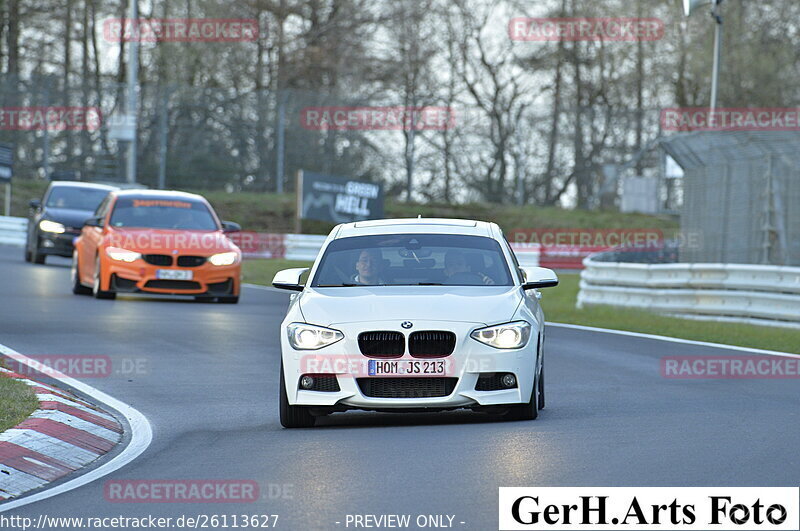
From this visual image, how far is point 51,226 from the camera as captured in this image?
29.2 m

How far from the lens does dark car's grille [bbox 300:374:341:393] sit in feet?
32.8

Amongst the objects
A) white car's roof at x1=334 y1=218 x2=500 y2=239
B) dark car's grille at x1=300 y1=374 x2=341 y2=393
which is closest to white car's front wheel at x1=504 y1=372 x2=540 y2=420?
dark car's grille at x1=300 y1=374 x2=341 y2=393

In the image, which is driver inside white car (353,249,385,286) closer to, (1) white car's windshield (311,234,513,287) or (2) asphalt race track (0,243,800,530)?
(1) white car's windshield (311,234,513,287)

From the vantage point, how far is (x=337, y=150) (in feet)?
141

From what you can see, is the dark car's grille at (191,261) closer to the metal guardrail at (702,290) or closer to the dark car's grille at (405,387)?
the metal guardrail at (702,290)

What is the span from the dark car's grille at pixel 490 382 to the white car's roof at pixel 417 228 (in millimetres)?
1626

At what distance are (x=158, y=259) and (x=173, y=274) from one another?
292 mm

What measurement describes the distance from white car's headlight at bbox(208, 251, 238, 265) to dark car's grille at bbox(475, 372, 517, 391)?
1197 centimetres

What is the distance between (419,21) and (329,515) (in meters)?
44.6

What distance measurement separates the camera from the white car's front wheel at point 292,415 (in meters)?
10.2

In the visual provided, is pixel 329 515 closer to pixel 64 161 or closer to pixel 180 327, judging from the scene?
pixel 180 327

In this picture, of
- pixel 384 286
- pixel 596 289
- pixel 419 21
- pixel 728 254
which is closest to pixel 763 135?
pixel 728 254

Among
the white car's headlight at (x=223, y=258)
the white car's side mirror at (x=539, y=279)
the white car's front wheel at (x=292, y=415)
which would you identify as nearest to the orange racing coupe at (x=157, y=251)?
the white car's headlight at (x=223, y=258)

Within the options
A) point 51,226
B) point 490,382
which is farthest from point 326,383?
point 51,226
